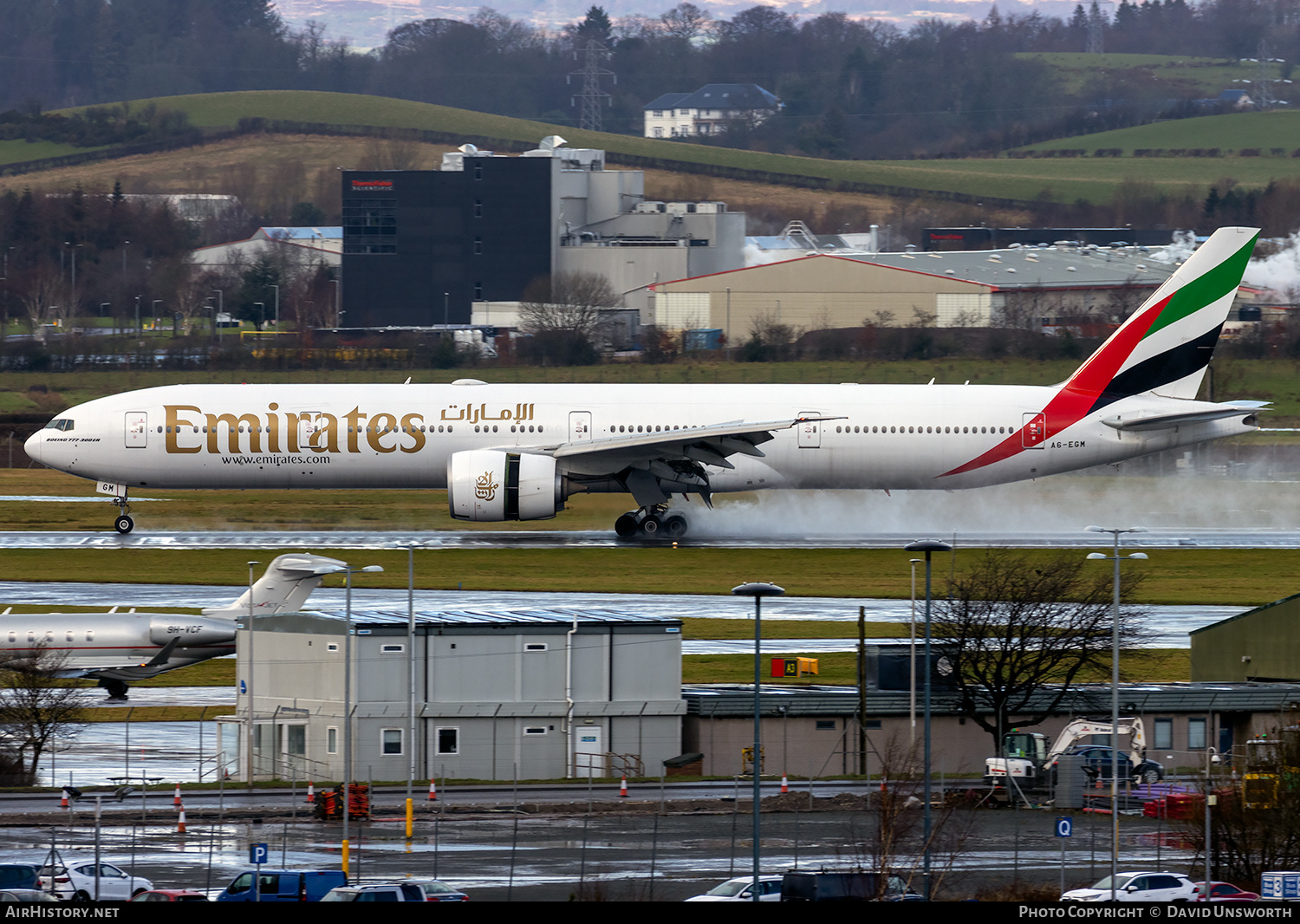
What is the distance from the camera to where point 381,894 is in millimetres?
22953

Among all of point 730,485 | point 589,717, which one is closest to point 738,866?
point 589,717

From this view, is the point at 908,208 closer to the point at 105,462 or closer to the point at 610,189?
the point at 610,189

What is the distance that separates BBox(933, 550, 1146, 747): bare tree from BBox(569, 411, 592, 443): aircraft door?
16117 millimetres

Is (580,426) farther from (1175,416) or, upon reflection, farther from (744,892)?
(744,892)

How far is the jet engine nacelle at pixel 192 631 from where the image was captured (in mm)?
43562

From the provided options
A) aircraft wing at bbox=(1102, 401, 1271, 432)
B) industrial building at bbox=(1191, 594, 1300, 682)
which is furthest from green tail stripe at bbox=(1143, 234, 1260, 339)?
industrial building at bbox=(1191, 594, 1300, 682)

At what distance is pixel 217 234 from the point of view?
189125 mm

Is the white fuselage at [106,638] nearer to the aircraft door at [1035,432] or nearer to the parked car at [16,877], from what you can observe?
the parked car at [16,877]

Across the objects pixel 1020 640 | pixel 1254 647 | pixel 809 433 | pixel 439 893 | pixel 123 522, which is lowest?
pixel 439 893

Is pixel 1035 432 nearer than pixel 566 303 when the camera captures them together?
Yes

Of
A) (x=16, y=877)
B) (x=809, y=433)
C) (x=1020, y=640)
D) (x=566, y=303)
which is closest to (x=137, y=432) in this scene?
(x=809, y=433)

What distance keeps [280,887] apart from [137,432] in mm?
37212

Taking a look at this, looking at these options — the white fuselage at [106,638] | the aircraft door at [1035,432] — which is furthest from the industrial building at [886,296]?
the white fuselage at [106,638]

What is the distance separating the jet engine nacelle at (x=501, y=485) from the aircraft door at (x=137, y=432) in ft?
35.4
